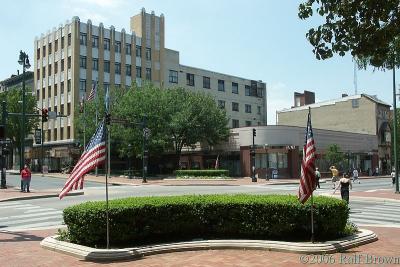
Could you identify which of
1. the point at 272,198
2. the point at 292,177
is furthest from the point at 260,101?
the point at 272,198

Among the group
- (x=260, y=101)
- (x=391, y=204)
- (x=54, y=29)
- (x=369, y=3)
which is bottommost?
(x=391, y=204)

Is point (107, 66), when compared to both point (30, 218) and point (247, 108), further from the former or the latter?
point (30, 218)

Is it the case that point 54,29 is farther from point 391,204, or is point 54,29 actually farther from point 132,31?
point 391,204

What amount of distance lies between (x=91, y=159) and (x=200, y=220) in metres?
3.00

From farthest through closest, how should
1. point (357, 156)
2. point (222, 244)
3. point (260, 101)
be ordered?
point (260, 101) → point (357, 156) → point (222, 244)

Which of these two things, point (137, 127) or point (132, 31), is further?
point (132, 31)

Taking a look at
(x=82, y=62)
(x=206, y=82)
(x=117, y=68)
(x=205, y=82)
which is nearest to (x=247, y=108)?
(x=206, y=82)

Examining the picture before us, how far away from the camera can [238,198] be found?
1238 centimetres

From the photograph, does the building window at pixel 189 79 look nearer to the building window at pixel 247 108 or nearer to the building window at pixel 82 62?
the building window at pixel 247 108

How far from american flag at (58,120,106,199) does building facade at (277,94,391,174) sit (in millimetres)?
66506

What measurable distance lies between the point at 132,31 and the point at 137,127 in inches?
1083

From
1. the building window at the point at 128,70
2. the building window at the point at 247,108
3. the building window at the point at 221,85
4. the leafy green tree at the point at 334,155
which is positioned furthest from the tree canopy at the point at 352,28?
the building window at the point at 247,108

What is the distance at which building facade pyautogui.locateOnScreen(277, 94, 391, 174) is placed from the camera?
74.3 metres

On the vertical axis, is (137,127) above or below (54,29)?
below
